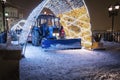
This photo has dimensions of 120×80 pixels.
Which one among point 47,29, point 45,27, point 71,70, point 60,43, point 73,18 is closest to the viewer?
point 71,70

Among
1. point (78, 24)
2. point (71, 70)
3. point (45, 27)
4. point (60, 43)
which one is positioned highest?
point (78, 24)

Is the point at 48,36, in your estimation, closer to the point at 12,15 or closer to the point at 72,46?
the point at 72,46

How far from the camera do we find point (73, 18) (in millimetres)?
18562

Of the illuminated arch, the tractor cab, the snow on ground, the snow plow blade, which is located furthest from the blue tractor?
the snow on ground

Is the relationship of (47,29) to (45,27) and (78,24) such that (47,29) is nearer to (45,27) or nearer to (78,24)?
(45,27)

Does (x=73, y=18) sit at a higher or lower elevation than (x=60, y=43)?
higher

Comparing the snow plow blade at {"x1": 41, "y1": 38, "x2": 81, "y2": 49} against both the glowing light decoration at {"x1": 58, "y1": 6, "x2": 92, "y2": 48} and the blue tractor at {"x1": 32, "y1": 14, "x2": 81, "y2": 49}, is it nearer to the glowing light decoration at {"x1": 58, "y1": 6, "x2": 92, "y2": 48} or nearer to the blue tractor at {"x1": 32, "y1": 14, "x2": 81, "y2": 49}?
the glowing light decoration at {"x1": 58, "y1": 6, "x2": 92, "y2": 48}

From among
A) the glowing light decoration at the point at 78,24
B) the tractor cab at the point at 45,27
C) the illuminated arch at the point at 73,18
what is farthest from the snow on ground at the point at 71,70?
the tractor cab at the point at 45,27

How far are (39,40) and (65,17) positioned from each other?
2874mm

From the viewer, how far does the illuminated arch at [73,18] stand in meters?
17.0

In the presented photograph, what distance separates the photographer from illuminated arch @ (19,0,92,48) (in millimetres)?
16966

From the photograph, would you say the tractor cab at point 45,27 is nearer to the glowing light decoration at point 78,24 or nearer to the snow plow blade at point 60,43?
the glowing light decoration at point 78,24

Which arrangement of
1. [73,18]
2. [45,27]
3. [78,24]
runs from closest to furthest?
[78,24] → [73,18] → [45,27]

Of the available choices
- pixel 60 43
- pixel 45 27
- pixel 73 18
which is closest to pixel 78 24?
pixel 73 18
